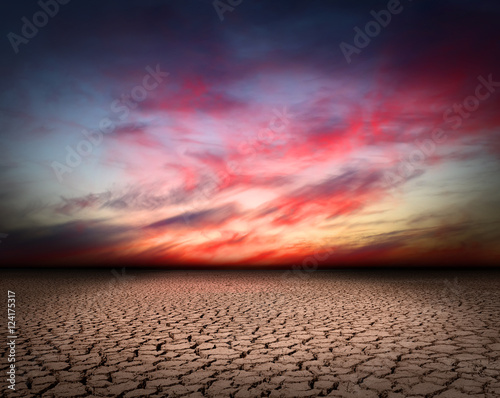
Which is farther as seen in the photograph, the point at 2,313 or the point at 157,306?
the point at 157,306

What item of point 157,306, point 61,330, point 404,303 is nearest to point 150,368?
point 61,330

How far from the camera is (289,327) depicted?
220 inches

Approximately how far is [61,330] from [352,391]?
4181mm

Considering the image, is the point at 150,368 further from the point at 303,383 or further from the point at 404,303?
the point at 404,303

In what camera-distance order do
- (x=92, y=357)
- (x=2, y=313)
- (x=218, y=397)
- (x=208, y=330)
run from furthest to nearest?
(x=2, y=313), (x=208, y=330), (x=92, y=357), (x=218, y=397)

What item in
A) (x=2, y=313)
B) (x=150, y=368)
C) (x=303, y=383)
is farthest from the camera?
(x=2, y=313)

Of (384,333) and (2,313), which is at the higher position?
(2,313)

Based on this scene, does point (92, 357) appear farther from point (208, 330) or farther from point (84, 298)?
point (84, 298)
